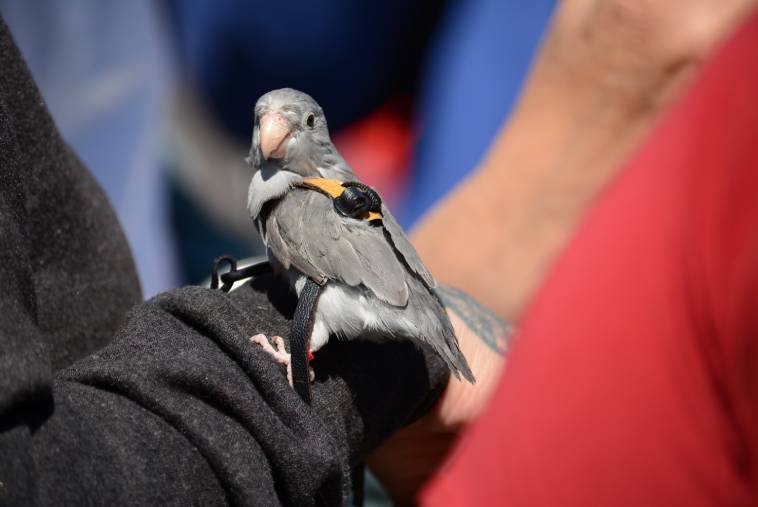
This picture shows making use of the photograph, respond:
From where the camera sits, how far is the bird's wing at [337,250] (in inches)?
39.7

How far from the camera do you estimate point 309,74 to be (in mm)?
2707

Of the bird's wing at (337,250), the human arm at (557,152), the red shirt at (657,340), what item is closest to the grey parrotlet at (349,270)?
the bird's wing at (337,250)

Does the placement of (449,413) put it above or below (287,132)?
below

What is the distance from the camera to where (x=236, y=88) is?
2811 millimetres

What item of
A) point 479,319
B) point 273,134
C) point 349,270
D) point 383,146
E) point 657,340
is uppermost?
point 657,340

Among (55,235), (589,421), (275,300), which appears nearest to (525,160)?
(275,300)

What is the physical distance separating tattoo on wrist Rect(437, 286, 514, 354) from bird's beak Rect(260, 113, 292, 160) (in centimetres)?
35

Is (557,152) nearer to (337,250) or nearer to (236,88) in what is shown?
(337,250)

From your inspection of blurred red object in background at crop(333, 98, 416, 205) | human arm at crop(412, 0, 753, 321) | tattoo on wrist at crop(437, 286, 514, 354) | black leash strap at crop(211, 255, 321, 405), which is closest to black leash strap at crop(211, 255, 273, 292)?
black leash strap at crop(211, 255, 321, 405)

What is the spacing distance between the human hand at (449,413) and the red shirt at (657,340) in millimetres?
550

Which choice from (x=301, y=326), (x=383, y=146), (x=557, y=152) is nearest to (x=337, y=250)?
(x=301, y=326)

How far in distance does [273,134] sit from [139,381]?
0.50m

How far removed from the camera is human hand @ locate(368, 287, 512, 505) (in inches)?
45.1

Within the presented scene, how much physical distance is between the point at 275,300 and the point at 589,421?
0.58 m
